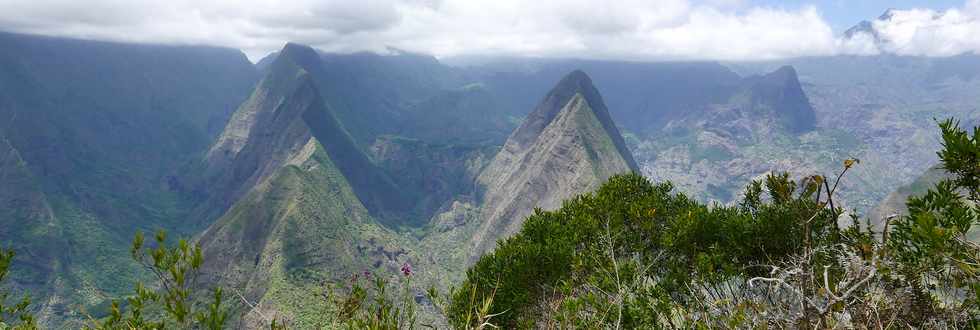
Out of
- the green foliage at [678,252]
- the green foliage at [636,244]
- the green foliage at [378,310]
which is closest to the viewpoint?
the green foliage at [378,310]

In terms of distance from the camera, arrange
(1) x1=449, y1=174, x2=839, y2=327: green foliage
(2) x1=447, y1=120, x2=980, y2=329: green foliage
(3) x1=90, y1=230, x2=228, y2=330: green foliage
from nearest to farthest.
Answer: (3) x1=90, y1=230, x2=228, y2=330: green foliage
(2) x1=447, y1=120, x2=980, y2=329: green foliage
(1) x1=449, y1=174, x2=839, y2=327: green foliage

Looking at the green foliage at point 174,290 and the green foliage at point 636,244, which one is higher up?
the green foliage at point 174,290

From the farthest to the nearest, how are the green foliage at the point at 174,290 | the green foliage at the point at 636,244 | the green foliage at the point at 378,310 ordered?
the green foliage at the point at 636,244, the green foliage at the point at 378,310, the green foliage at the point at 174,290

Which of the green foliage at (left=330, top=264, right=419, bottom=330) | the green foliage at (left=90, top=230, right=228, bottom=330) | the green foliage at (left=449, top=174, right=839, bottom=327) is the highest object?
the green foliage at (left=90, top=230, right=228, bottom=330)

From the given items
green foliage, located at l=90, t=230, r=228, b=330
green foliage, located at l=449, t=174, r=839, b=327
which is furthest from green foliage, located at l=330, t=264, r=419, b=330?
green foliage, located at l=449, t=174, r=839, b=327

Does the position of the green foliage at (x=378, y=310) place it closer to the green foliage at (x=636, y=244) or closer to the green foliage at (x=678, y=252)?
the green foliage at (x=678, y=252)

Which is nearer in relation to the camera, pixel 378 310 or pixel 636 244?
pixel 378 310

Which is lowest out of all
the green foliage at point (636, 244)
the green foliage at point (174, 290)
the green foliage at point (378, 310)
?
the green foliage at point (636, 244)

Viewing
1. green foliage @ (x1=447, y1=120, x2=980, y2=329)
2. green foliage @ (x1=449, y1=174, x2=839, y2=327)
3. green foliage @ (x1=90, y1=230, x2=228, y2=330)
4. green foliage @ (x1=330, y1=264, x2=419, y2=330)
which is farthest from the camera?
green foliage @ (x1=449, y1=174, x2=839, y2=327)

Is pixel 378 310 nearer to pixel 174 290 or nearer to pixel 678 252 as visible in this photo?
pixel 174 290

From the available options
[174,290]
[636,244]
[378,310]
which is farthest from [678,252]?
[174,290]

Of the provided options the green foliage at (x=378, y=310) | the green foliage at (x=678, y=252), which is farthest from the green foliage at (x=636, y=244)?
the green foliage at (x=378, y=310)

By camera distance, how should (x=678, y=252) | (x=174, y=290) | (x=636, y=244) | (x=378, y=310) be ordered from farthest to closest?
(x=636, y=244) → (x=678, y=252) → (x=378, y=310) → (x=174, y=290)

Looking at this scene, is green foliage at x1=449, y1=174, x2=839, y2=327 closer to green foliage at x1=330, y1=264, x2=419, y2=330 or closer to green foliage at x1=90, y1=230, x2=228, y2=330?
green foliage at x1=330, y1=264, x2=419, y2=330
